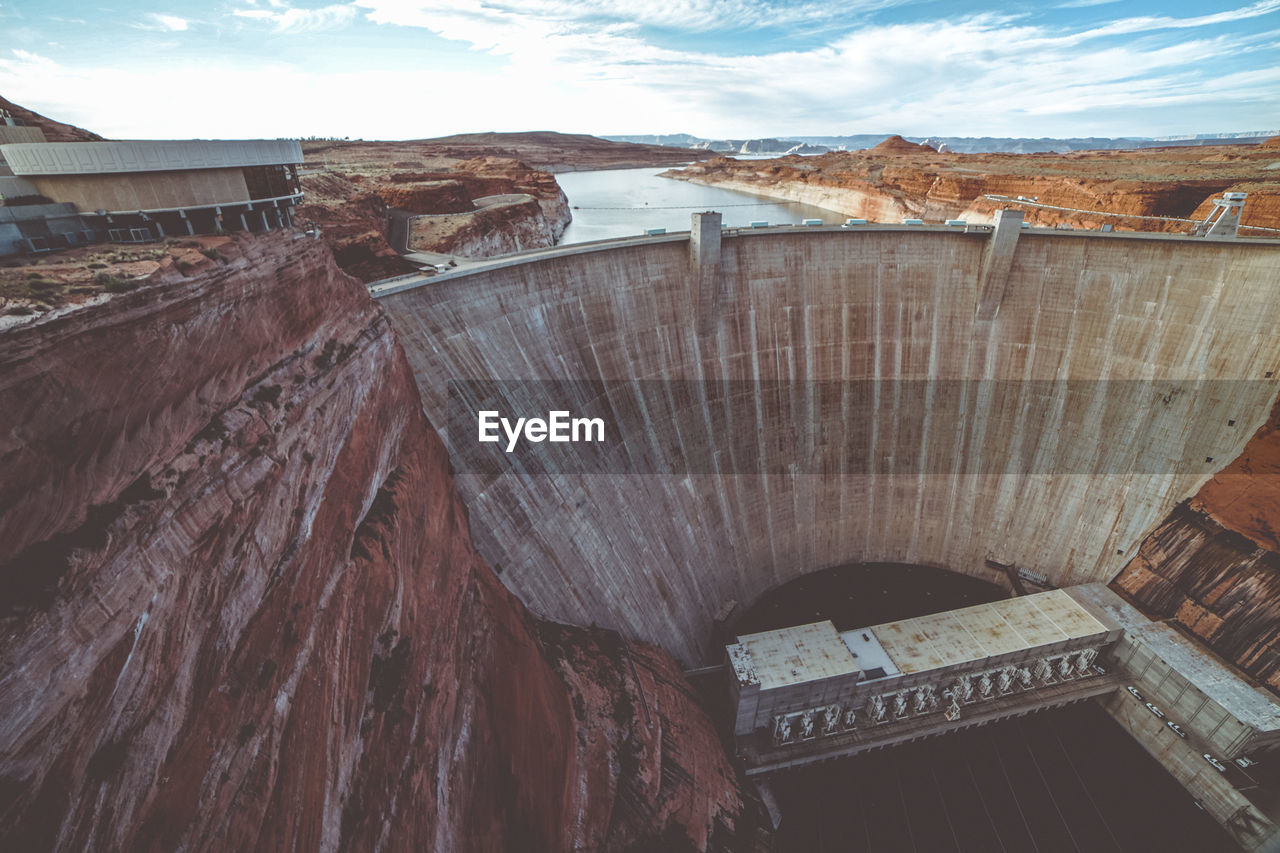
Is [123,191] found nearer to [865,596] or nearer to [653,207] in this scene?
[865,596]

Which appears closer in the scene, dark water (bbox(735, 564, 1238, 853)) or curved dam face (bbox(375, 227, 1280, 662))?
dark water (bbox(735, 564, 1238, 853))

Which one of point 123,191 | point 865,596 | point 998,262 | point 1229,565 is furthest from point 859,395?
point 123,191

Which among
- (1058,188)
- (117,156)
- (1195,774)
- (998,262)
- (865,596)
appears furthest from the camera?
(1058,188)

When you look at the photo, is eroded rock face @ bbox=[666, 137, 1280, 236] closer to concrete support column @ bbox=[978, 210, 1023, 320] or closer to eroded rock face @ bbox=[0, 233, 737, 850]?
concrete support column @ bbox=[978, 210, 1023, 320]

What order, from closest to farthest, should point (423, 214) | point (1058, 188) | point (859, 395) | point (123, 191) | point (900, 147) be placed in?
point (123, 191)
point (859, 395)
point (423, 214)
point (1058, 188)
point (900, 147)

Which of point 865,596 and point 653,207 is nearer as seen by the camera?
point 865,596

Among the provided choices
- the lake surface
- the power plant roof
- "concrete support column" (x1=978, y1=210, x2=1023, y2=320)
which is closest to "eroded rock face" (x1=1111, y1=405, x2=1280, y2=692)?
"concrete support column" (x1=978, y1=210, x2=1023, y2=320)
